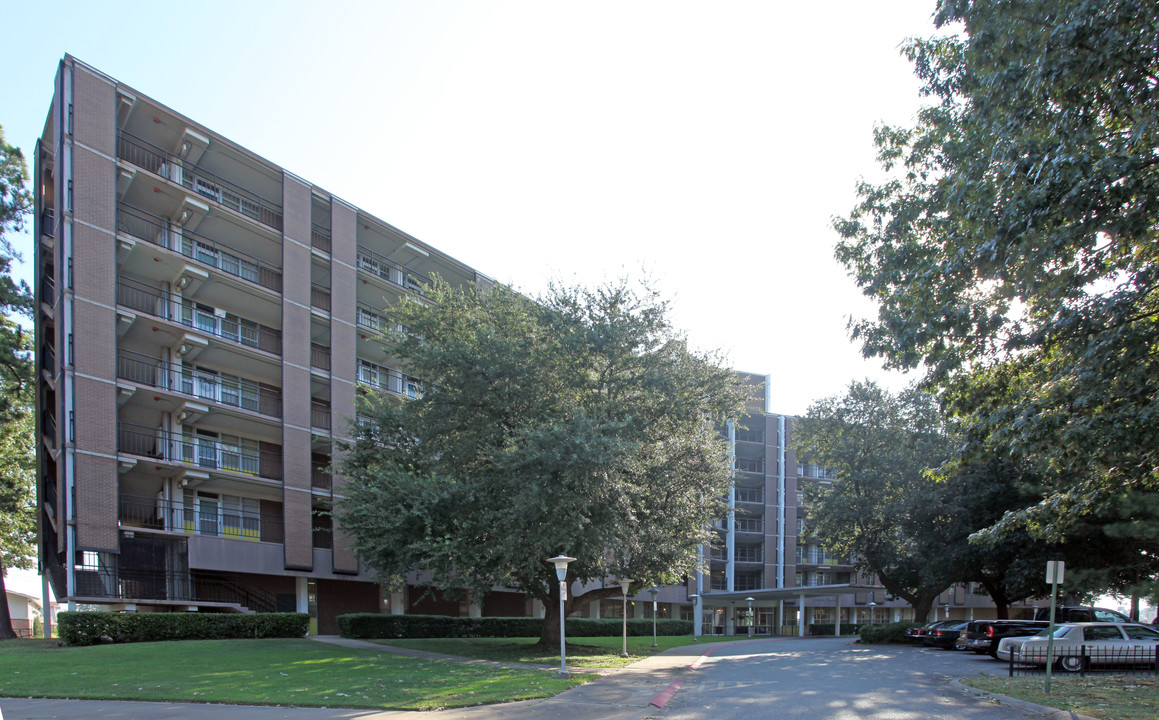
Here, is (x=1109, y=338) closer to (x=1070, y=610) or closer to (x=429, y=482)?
(x=429, y=482)

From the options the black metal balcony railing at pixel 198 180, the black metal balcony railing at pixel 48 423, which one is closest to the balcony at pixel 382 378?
the black metal balcony railing at pixel 198 180

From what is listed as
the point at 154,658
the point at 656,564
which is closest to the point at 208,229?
the point at 154,658

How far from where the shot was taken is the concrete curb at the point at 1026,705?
12941 millimetres

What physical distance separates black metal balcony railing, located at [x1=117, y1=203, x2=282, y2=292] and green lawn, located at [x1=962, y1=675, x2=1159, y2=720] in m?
31.4

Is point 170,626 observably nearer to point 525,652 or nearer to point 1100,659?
point 525,652

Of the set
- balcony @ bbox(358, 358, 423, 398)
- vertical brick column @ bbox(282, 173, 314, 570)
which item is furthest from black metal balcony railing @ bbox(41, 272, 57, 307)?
balcony @ bbox(358, 358, 423, 398)

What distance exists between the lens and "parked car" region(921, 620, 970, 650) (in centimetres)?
3725

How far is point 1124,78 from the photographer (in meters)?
10.6

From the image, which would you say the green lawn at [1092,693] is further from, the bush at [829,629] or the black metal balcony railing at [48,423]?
the bush at [829,629]

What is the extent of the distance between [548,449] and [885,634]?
2886cm

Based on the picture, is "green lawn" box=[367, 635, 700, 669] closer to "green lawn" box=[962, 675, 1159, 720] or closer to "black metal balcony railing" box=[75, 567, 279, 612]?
"black metal balcony railing" box=[75, 567, 279, 612]

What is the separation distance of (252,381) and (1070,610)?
35638 mm

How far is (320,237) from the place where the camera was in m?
40.8

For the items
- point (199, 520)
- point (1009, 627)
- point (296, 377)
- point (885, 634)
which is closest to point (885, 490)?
point (885, 634)
